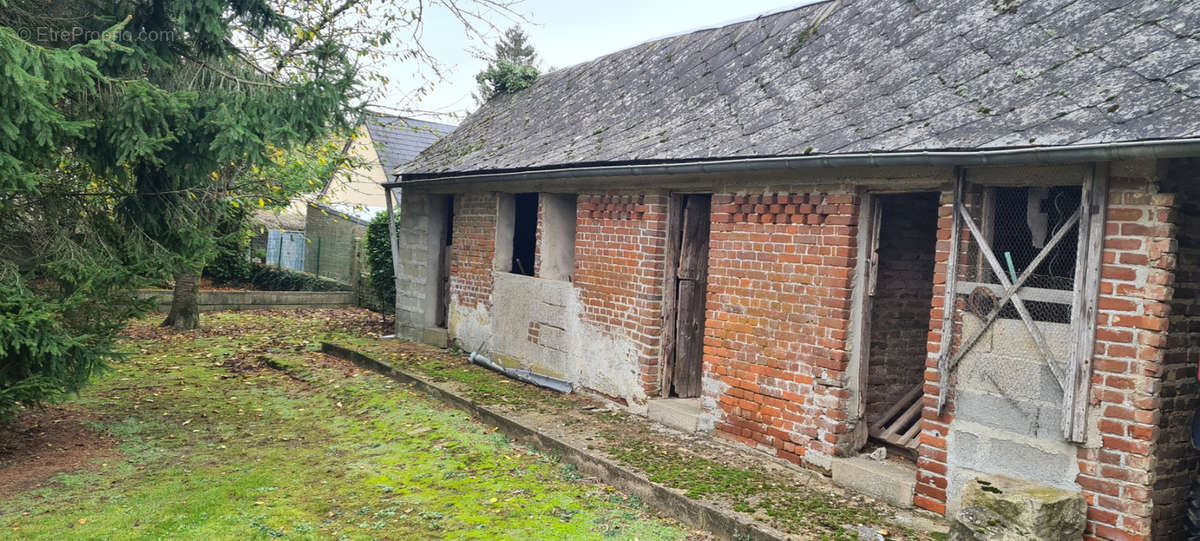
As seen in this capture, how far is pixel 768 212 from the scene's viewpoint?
22.5 feet

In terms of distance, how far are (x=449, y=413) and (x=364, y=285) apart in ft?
36.3

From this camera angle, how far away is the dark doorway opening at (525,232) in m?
11.6

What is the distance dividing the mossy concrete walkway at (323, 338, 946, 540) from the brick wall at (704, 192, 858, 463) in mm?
338

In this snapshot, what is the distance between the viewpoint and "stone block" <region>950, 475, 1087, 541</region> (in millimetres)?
4504

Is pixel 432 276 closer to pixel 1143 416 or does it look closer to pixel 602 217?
pixel 602 217

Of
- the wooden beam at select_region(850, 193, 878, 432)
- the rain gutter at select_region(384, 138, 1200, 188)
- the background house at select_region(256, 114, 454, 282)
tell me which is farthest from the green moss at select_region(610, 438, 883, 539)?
the background house at select_region(256, 114, 454, 282)

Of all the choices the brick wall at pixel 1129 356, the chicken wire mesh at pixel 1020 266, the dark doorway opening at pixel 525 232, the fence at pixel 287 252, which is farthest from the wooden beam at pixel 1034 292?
the fence at pixel 287 252

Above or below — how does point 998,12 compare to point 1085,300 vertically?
above

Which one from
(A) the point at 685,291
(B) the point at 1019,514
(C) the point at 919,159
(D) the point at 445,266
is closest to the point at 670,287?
(A) the point at 685,291

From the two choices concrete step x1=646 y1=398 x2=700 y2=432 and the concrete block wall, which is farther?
the concrete block wall

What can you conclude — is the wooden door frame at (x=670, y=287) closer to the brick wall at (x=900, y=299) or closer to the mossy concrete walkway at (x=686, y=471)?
the mossy concrete walkway at (x=686, y=471)

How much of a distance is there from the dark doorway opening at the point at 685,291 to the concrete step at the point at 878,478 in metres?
2.44

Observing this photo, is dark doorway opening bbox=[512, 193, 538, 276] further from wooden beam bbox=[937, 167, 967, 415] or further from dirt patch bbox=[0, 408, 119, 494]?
wooden beam bbox=[937, 167, 967, 415]

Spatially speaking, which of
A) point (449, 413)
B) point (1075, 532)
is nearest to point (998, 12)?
point (1075, 532)
